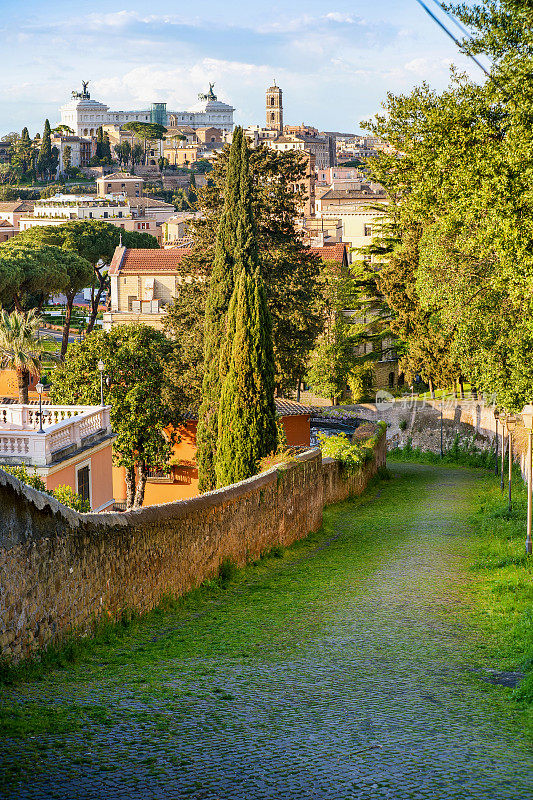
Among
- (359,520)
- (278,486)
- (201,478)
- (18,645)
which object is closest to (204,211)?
(201,478)

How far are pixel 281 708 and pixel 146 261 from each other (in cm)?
4921

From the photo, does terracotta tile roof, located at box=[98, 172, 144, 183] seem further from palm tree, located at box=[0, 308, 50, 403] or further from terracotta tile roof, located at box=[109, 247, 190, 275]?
palm tree, located at box=[0, 308, 50, 403]

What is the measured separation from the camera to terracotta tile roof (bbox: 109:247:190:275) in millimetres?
52781

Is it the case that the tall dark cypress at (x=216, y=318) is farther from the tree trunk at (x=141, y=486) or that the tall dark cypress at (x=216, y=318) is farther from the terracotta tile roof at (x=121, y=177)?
the terracotta tile roof at (x=121, y=177)

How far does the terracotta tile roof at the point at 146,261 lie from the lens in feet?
173

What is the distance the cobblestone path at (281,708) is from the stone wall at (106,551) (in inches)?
12.2

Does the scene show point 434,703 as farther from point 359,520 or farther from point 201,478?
point 201,478

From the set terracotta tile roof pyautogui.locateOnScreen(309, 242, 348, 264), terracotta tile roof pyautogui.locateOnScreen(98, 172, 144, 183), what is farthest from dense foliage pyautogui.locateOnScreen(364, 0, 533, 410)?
terracotta tile roof pyautogui.locateOnScreen(98, 172, 144, 183)

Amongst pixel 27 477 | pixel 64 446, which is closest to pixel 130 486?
pixel 64 446

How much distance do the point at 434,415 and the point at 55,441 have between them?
1876 cm

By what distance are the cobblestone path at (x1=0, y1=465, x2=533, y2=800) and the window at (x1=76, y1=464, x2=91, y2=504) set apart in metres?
9.93

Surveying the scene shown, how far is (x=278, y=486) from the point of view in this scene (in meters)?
12.9

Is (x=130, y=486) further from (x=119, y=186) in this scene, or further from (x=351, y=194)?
(x=119, y=186)

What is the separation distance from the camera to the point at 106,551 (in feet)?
25.3
